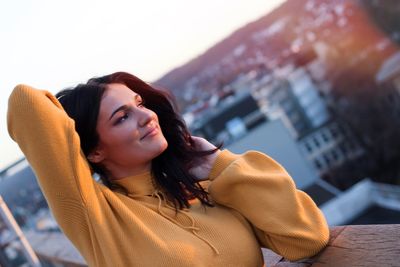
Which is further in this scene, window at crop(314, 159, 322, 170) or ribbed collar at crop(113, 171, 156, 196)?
window at crop(314, 159, 322, 170)

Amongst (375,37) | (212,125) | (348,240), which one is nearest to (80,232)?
(348,240)

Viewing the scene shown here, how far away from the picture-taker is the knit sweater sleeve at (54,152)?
1.24 m

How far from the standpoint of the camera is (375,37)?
3422 cm

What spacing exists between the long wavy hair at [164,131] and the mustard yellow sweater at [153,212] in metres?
0.05

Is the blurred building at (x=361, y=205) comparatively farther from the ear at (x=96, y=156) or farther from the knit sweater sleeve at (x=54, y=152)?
the knit sweater sleeve at (x=54, y=152)

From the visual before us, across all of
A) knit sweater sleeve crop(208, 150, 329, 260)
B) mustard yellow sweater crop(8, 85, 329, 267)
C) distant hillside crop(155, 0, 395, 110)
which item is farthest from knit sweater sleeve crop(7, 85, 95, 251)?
distant hillside crop(155, 0, 395, 110)

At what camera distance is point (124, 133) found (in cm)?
144

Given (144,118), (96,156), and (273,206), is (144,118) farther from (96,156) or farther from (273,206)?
(273,206)

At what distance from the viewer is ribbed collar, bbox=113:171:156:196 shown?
58.6 inches

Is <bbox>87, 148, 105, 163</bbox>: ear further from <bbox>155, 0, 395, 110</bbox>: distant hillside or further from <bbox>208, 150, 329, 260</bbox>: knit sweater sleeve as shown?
<bbox>155, 0, 395, 110</bbox>: distant hillside

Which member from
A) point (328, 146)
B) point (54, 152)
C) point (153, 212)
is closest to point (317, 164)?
point (328, 146)

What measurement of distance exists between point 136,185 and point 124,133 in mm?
179

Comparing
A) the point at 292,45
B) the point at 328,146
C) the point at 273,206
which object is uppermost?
the point at 273,206

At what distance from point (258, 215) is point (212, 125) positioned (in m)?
23.5
